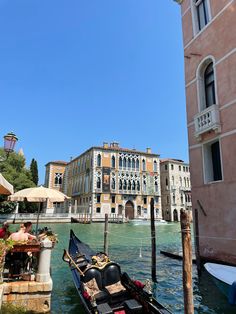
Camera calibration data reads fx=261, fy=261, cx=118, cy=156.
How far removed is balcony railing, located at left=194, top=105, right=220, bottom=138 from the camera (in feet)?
24.4

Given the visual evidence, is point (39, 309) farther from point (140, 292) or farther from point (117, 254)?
point (117, 254)

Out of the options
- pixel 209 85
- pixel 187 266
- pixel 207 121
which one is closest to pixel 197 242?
pixel 207 121

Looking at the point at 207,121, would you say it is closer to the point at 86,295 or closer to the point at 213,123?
the point at 213,123

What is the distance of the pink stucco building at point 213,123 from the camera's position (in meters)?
7.02

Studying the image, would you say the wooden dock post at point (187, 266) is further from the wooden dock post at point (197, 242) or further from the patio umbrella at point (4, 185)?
the wooden dock post at point (197, 242)

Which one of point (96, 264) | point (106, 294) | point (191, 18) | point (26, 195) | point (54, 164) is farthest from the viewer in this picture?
point (54, 164)

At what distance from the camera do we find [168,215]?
147 ft

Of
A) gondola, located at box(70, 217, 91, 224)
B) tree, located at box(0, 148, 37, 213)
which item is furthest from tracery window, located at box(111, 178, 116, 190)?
tree, located at box(0, 148, 37, 213)

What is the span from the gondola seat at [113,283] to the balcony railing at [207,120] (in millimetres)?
4782

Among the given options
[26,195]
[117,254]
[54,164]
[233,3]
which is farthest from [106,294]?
[54,164]

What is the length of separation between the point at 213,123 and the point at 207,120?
0.34 meters

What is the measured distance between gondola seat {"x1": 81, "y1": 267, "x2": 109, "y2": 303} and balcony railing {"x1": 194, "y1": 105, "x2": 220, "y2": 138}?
5.05 meters

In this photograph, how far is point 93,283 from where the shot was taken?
4.74 m

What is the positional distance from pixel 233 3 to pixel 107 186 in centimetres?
3262
